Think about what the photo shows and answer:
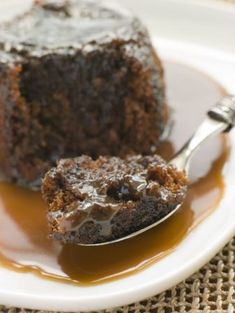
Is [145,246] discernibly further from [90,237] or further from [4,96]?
[4,96]

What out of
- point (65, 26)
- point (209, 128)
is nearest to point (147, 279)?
point (209, 128)

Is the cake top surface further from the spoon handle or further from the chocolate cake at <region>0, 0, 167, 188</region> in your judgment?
the spoon handle

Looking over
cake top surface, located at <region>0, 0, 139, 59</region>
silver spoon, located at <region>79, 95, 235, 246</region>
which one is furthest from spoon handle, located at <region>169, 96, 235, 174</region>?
cake top surface, located at <region>0, 0, 139, 59</region>

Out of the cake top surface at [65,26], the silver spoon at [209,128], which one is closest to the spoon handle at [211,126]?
the silver spoon at [209,128]

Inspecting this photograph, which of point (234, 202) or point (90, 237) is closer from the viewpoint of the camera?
point (90, 237)

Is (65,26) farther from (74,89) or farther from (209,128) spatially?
(209,128)

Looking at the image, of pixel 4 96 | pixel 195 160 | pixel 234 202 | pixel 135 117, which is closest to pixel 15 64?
pixel 4 96

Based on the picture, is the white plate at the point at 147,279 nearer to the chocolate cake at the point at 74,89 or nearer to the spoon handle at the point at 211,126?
the spoon handle at the point at 211,126
